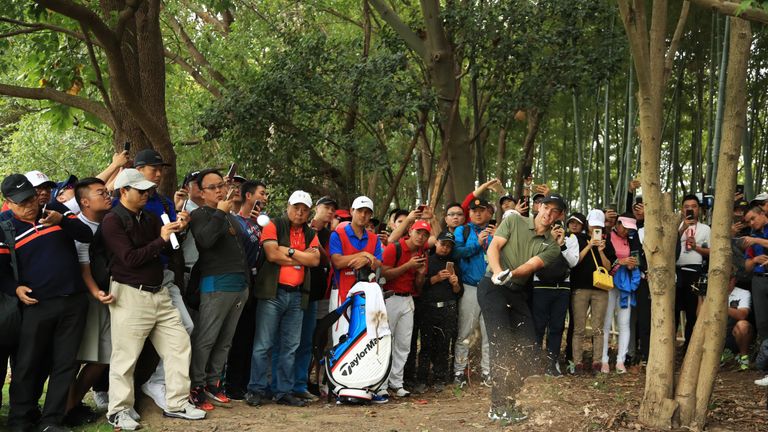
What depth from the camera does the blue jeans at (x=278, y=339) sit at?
7.24 metres

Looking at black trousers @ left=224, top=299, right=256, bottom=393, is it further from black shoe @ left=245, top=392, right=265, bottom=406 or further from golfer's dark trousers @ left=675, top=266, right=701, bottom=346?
golfer's dark trousers @ left=675, top=266, right=701, bottom=346

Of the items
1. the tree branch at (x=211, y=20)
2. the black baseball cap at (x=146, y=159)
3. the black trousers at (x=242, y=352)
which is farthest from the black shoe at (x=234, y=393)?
the tree branch at (x=211, y=20)

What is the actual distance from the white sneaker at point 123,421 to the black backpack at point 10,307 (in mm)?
913

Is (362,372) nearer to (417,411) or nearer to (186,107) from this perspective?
(417,411)

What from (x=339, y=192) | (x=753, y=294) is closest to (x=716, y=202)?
(x=753, y=294)

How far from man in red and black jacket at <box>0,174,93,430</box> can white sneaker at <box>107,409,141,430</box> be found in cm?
36

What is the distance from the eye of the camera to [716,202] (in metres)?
6.09

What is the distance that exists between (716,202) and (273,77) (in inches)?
269

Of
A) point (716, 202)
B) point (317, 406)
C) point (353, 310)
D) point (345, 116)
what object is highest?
point (345, 116)

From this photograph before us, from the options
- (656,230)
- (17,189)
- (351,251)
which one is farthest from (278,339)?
(656,230)

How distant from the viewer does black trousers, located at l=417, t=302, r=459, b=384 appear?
334 inches

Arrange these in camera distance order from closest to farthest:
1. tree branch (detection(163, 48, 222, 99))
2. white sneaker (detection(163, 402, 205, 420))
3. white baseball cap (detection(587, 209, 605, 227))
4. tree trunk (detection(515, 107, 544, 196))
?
white sneaker (detection(163, 402, 205, 420))
white baseball cap (detection(587, 209, 605, 227))
tree trunk (detection(515, 107, 544, 196))
tree branch (detection(163, 48, 222, 99))

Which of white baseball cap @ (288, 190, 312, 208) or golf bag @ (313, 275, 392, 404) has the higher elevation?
white baseball cap @ (288, 190, 312, 208)

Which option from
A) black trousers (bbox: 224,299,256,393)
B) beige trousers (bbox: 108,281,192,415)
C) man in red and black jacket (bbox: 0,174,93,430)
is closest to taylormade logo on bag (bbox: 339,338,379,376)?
black trousers (bbox: 224,299,256,393)
